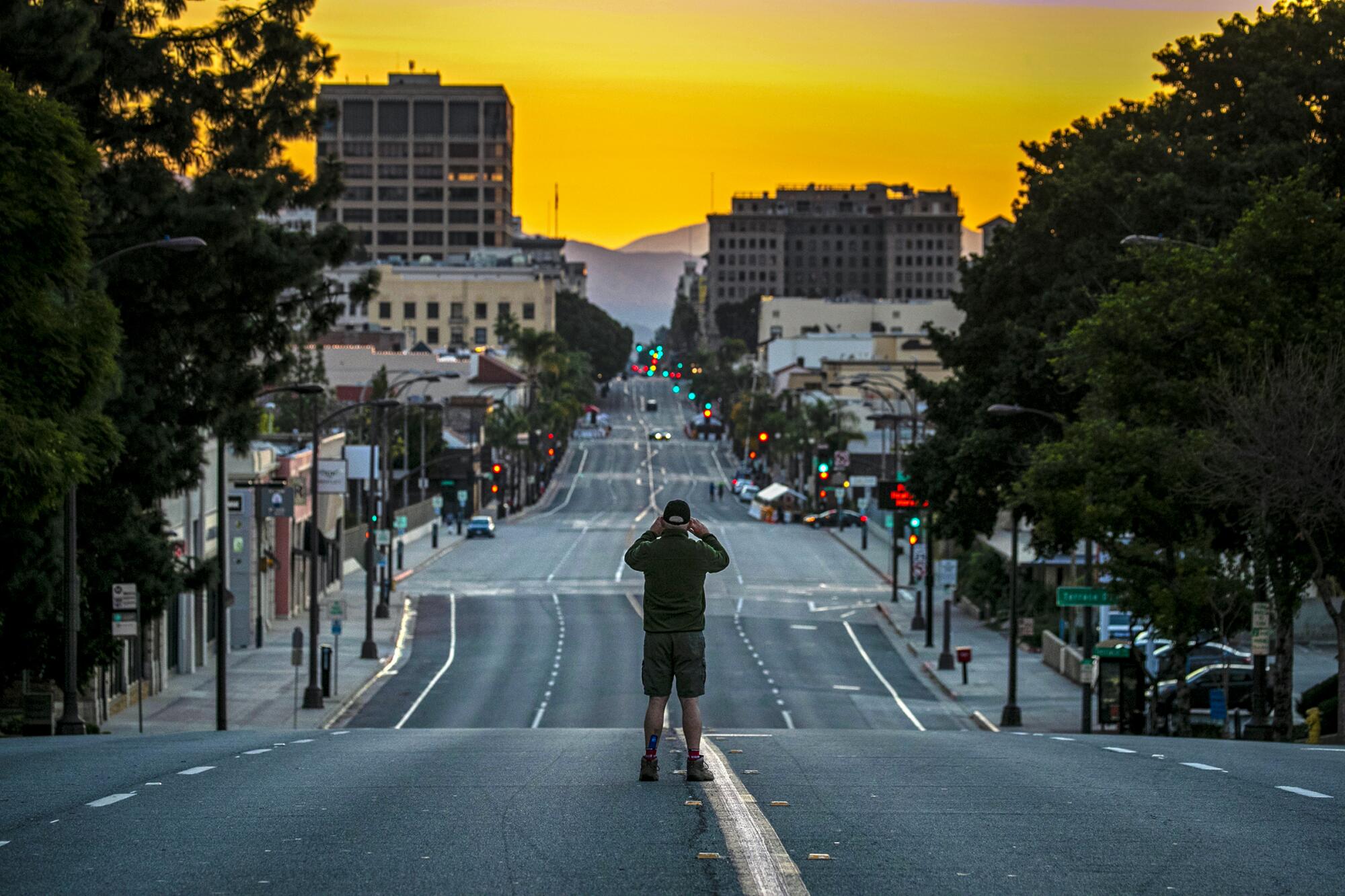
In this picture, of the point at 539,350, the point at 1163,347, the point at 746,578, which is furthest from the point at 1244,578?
the point at 539,350

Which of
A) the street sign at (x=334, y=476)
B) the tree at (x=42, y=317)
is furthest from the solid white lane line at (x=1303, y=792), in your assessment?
the street sign at (x=334, y=476)

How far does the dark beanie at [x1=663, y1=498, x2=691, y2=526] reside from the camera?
12047mm

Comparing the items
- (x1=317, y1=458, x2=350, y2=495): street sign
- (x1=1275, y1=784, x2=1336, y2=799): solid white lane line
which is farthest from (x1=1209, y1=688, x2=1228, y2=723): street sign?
(x1=317, y1=458, x2=350, y2=495): street sign

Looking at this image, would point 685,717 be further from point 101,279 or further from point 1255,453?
point 101,279

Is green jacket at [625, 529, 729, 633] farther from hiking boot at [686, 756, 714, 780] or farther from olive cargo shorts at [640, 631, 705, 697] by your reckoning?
hiking boot at [686, 756, 714, 780]

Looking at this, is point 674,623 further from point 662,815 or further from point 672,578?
point 662,815

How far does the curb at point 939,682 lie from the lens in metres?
44.5

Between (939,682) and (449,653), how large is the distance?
15.1m

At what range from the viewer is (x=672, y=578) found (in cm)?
1211

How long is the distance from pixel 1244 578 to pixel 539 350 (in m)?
129

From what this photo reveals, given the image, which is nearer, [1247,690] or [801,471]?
[1247,690]

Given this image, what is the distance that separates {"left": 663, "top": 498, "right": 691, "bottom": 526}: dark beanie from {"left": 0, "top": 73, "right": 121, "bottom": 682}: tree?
912 centimetres

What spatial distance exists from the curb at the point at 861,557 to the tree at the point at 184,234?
44284 mm

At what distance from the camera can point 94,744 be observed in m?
19.0
